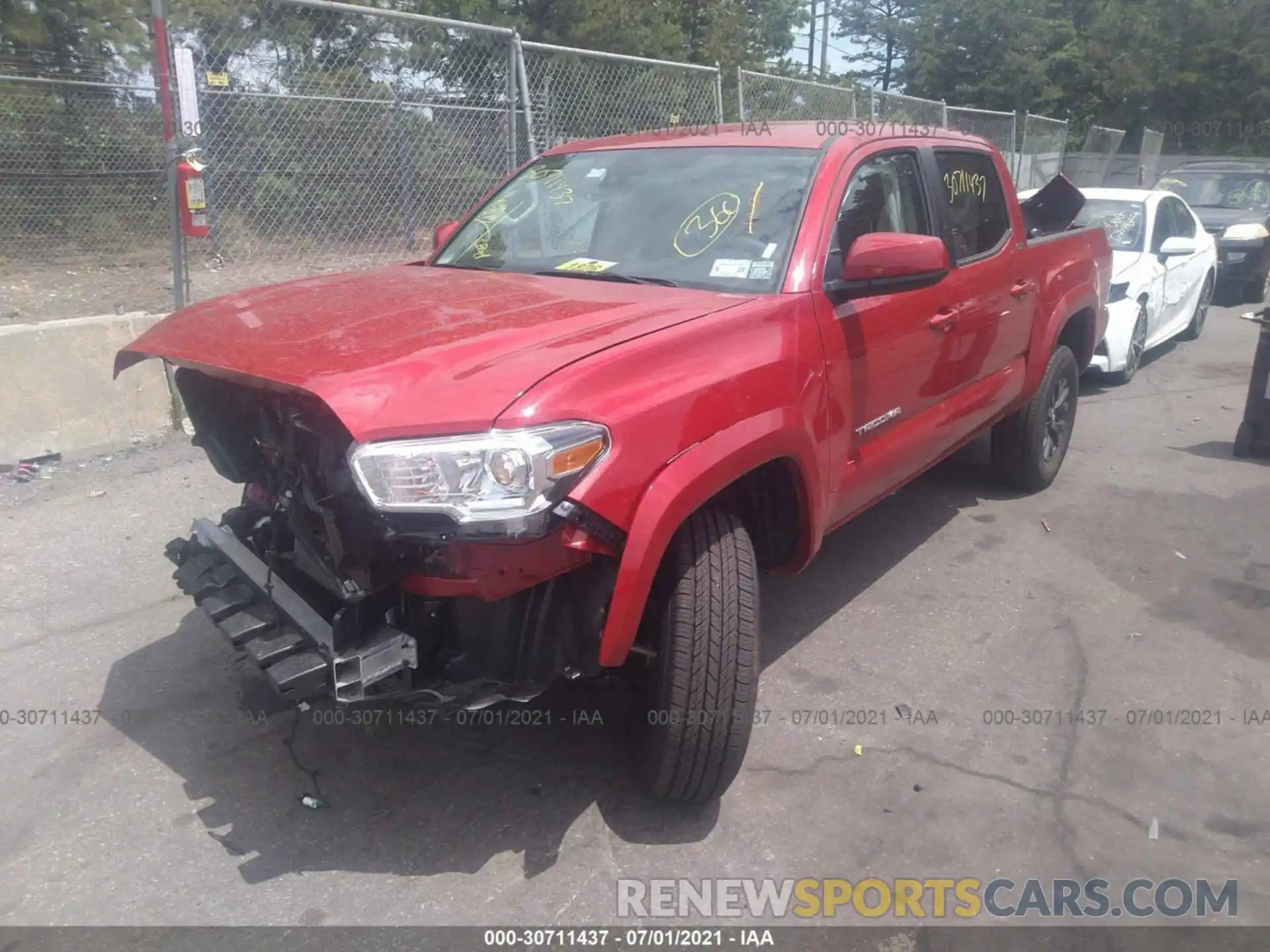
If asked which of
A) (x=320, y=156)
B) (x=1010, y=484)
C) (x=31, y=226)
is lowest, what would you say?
(x=1010, y=484)

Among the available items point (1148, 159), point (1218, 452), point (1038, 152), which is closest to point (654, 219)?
point (1218, 452)

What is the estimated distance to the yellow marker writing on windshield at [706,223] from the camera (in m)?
3.69

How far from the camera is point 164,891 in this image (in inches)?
109

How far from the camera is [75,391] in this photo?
5.93 m

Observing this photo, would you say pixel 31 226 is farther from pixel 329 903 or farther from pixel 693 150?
pixel 329 903

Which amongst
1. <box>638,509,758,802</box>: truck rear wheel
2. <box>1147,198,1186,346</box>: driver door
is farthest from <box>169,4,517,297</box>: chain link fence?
<box>1147,198,1186,346</box>: driver door

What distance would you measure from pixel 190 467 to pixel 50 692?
2439 millimetres

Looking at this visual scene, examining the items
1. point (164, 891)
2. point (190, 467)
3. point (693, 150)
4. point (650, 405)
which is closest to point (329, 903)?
point (164, 891)

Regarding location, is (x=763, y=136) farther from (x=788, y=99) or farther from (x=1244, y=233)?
(x=1244, y=233)

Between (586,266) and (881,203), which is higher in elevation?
(881,203)

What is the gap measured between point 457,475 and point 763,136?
2336 millimetres

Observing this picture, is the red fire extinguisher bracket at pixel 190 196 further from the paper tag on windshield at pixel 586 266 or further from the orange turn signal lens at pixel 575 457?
the orange turn signal lens at pixel 575 457

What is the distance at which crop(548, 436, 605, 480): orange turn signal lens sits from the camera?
246 cm

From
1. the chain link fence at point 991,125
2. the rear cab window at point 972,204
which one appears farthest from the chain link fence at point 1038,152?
the rear cab window at point 972,204
